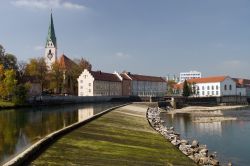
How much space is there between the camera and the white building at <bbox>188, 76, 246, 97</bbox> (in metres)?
172

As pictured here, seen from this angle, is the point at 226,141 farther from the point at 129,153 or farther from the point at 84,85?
the point at 84,85

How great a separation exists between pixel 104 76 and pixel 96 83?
926cm

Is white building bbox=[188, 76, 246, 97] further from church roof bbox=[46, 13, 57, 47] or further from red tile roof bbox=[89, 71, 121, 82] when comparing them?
church roof bbox=[46, 13, 57, 47]

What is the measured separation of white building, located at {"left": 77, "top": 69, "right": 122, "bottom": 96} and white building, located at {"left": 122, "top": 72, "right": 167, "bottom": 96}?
50.6 feet

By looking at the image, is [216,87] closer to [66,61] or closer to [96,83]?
[96,83]

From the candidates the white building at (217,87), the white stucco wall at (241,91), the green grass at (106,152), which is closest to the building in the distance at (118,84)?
the white building at (217,87)

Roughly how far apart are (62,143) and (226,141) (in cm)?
2280

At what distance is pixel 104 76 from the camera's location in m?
147

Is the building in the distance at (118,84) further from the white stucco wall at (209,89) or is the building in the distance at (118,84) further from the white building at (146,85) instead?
the white stucco wall at (209,89)

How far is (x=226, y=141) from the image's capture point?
3997 centimetres

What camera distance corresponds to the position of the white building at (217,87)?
172 meters

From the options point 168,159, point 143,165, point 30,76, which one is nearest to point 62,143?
point 143,165

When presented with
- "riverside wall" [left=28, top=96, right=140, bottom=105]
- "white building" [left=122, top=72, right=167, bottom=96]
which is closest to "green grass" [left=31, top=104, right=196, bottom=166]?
"riverside wall" [left=28, top=96, right=140, bottom=105]

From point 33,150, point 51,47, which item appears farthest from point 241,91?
point 33,150
